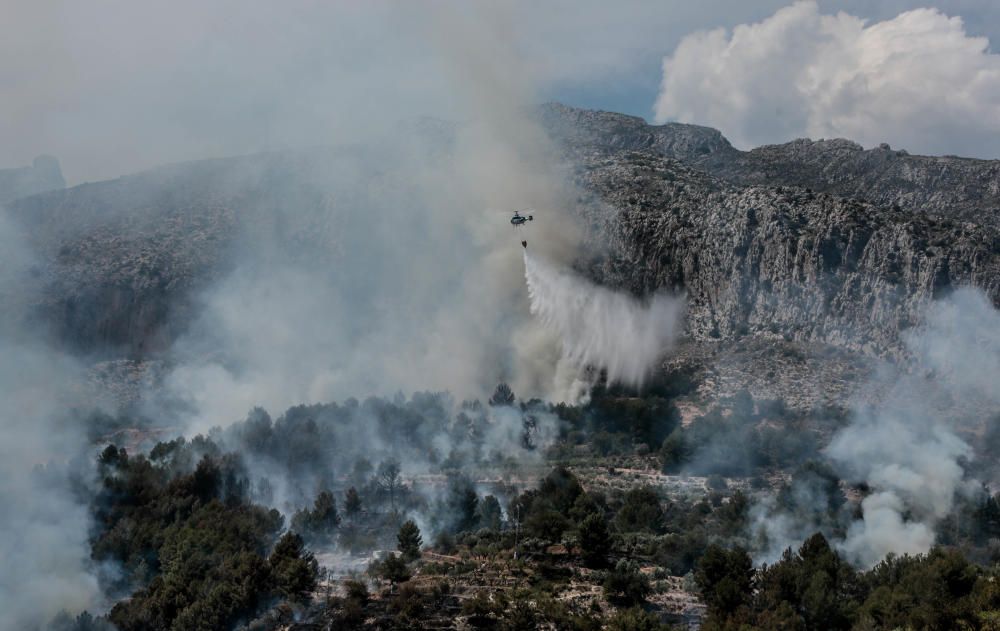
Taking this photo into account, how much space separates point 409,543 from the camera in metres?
45.7

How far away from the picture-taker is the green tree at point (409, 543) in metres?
45.2

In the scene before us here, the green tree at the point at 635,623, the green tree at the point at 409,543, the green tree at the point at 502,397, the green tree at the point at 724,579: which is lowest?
the green tree at the point at 635,623

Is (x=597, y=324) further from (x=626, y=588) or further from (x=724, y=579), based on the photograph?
(x=724, y=579)

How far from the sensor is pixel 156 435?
79.8 metres

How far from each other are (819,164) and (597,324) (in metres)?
49.5

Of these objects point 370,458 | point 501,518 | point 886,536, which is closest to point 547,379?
point 370,458

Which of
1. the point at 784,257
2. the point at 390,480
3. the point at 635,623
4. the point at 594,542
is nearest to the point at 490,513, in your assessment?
the point at 390,480

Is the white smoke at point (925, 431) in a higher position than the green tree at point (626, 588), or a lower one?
higher

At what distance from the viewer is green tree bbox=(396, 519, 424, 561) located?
45250 millimetres

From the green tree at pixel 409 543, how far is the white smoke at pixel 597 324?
1677 inches

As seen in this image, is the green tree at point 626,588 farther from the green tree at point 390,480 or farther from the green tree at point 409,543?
the green tree at point 390,480

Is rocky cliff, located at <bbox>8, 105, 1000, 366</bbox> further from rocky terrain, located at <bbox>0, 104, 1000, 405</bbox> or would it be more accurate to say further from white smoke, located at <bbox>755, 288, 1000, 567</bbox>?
white smoke, located at <bbox>755, 288, 1000, 567</bbox>

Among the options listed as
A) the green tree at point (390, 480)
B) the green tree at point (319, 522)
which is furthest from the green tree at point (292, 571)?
the green tree at point (390, 480)

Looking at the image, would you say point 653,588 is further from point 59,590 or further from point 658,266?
point 658,266
